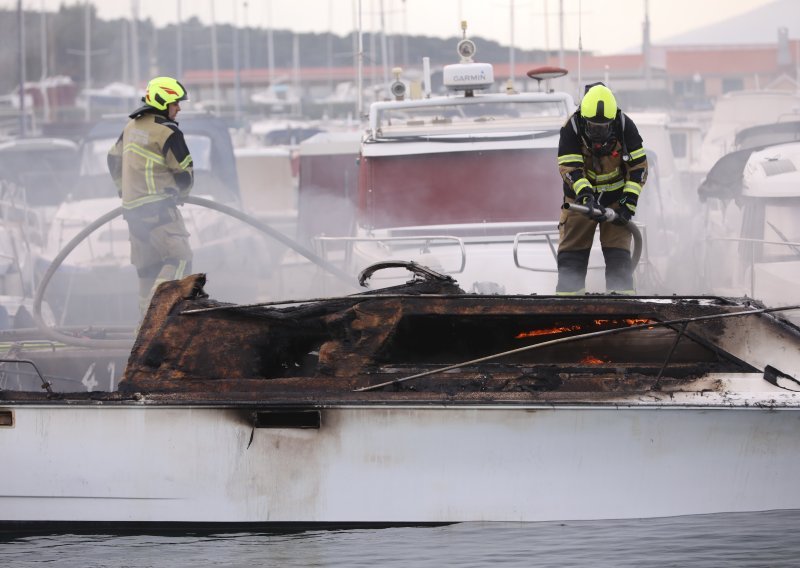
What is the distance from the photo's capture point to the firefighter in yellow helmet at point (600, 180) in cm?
777

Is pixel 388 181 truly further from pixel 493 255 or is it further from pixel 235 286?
pixel 235 286

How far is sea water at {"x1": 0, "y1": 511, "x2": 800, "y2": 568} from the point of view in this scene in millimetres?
5492

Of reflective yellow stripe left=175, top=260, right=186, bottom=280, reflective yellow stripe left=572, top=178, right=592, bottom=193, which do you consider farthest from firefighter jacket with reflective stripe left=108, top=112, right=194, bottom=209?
reflective yellow stripe left=572, top=178, right=592, bottom=193

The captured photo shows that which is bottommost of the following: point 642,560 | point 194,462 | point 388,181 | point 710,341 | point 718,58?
point 642,560

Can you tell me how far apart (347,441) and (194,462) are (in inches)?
26.7

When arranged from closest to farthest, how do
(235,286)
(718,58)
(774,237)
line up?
1. (774,237)
2. (235,286)
3. (718,58)

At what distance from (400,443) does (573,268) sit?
2833 millimetres

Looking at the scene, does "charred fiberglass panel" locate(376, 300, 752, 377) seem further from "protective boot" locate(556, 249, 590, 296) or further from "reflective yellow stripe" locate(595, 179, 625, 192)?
"reflective yellow stripe" locate(595, 179, 625, 192)

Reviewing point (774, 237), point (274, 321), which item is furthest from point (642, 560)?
point (774, 237)

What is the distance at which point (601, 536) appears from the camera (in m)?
5.59

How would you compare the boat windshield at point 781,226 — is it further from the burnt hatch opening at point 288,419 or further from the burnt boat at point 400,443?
the burnt hatch opening at point 288,419

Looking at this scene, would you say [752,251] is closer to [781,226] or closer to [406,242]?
[781,226]

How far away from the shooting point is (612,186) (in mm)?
8008

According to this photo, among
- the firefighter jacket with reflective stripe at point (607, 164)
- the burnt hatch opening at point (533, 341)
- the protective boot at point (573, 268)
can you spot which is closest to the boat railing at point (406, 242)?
the protective boot at point (573, 268)
